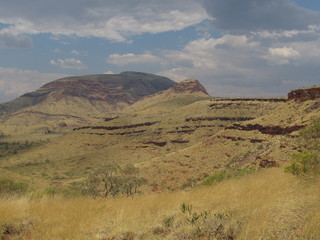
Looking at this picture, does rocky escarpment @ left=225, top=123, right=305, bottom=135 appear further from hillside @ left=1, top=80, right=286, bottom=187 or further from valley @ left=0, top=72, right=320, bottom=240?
hillside @ left=1, top=80, right=286, bottom=187

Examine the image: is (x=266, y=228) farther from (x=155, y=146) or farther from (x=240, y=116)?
(x=240, y=116)

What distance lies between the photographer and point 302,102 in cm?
5553

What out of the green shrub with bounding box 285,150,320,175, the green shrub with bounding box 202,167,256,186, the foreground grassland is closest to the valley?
the foreground grassland

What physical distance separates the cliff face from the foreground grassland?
170 ft

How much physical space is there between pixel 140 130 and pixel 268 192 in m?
129

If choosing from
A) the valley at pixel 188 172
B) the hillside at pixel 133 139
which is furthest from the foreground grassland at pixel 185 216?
the hillside at pixel 133 139

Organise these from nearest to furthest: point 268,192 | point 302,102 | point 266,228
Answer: point 266,228 < point 268,192 < point 302,102

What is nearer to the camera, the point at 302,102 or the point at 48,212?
the point at 48,212

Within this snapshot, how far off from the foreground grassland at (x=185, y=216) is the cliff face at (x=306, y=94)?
5196 cm

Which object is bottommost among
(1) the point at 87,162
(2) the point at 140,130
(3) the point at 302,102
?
(1) the point at 87,162

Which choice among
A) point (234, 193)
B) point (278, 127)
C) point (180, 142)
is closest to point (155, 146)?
point (180, 142)

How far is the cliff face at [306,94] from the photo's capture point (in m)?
54.1

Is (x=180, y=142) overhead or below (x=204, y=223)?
below

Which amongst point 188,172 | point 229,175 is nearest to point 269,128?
point 188,172
